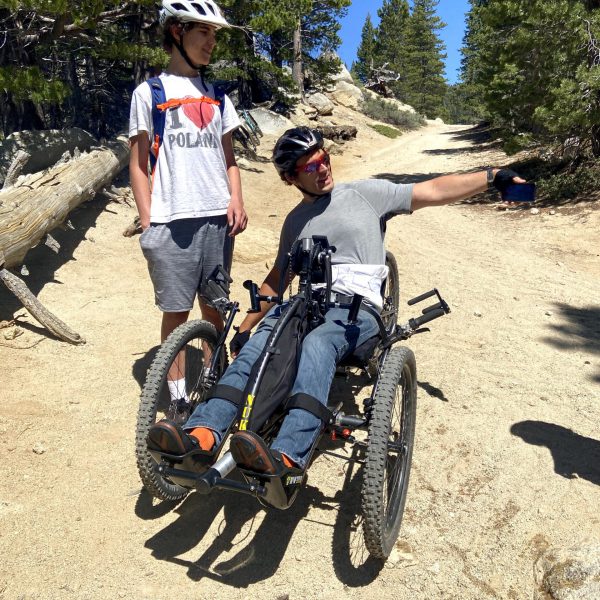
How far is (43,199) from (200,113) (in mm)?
3754

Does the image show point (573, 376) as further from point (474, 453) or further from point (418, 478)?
point (418, 478)

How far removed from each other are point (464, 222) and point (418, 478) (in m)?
7.60

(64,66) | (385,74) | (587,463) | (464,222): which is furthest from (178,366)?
(385,74)

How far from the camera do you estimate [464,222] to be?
10.0 metres

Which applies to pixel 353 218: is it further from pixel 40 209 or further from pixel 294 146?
pixel 40 209

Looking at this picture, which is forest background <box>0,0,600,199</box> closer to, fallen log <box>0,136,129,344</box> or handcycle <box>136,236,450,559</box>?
fallen log <box>0,136,129,344</box>

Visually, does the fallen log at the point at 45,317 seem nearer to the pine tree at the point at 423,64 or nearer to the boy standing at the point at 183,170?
the boy standing at the point at 183,170

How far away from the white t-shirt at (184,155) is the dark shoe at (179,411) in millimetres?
1028

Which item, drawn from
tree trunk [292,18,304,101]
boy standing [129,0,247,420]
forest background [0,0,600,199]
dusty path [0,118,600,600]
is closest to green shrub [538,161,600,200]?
forest background [0,0,600,199]

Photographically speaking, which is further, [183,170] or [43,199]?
[43,199]

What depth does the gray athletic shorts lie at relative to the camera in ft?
10.3

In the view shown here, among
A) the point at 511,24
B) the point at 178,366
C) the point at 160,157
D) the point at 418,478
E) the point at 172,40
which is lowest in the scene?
the point at 418,478

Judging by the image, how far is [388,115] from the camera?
34906 millimetres

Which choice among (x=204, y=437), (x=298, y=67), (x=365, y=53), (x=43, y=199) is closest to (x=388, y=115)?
(x=298, y=67)
